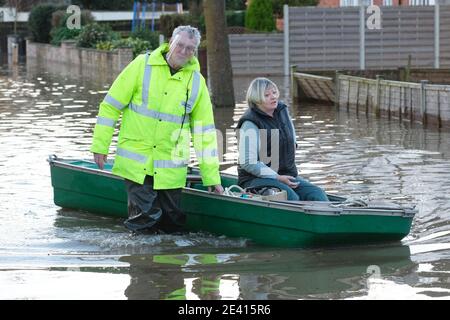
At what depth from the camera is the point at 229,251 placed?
33.2ft

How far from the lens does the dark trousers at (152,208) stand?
10.2m

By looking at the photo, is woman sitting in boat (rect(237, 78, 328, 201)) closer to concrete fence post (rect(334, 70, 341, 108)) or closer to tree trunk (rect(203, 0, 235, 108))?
tree trunk (rect(203, 0, 235, 108))

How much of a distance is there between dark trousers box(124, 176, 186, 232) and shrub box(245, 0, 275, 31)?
91.3 feet

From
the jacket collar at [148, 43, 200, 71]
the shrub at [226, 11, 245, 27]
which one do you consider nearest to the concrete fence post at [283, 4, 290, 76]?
the shrub at [226, 11, 245, 27]

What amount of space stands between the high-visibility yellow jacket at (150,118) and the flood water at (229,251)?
67 cm

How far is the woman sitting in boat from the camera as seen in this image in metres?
10.5

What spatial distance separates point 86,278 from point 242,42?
2480 cm

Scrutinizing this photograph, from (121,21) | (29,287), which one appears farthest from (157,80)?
(121,21)

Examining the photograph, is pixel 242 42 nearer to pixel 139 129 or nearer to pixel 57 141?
pixel 57 141

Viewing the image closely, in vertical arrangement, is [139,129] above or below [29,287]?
above

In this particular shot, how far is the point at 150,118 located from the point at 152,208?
0.79 m

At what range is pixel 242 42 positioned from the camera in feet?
110

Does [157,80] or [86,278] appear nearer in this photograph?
[86,278]

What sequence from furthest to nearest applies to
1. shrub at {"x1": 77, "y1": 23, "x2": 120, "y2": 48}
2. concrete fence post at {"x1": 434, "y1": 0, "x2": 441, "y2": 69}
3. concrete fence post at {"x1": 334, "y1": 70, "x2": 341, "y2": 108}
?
shrub at {"x1": 77, "y1": 23, "x2": 120, "y2": 48} → concrete fence post at {"x1": 434, "y1": 0, "x2": 441, "y2": 69} → concrete fence post at {"x1": 334, "y1": 70, "x2": 341, "y2": 108}
